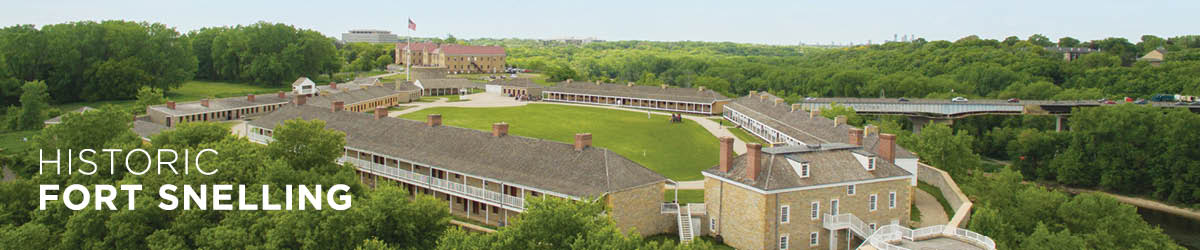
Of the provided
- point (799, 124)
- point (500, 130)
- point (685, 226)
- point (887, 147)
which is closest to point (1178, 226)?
point (799, 124)

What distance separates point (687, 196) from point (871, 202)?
34.6 ft

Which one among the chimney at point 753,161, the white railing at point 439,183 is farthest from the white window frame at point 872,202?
the white railing at point 439,183

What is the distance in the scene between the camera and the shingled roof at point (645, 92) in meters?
94.7

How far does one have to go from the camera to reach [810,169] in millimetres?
37156

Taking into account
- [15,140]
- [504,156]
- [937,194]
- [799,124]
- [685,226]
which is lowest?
[685,226]

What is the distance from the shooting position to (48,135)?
5456 cm

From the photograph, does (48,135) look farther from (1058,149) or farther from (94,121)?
(1058,149)

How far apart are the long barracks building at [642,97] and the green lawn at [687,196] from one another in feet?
149

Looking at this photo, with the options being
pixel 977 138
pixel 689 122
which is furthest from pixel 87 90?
pixel 977 138

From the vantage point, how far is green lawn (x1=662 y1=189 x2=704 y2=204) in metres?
44.7

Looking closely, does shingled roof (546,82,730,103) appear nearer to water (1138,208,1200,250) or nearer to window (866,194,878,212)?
Result: water (1138,208,1200,250)

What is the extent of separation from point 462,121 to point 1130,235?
5525cm

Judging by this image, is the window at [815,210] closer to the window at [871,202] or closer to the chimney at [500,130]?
the window at [871,202]

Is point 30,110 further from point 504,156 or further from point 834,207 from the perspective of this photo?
point 834,207
